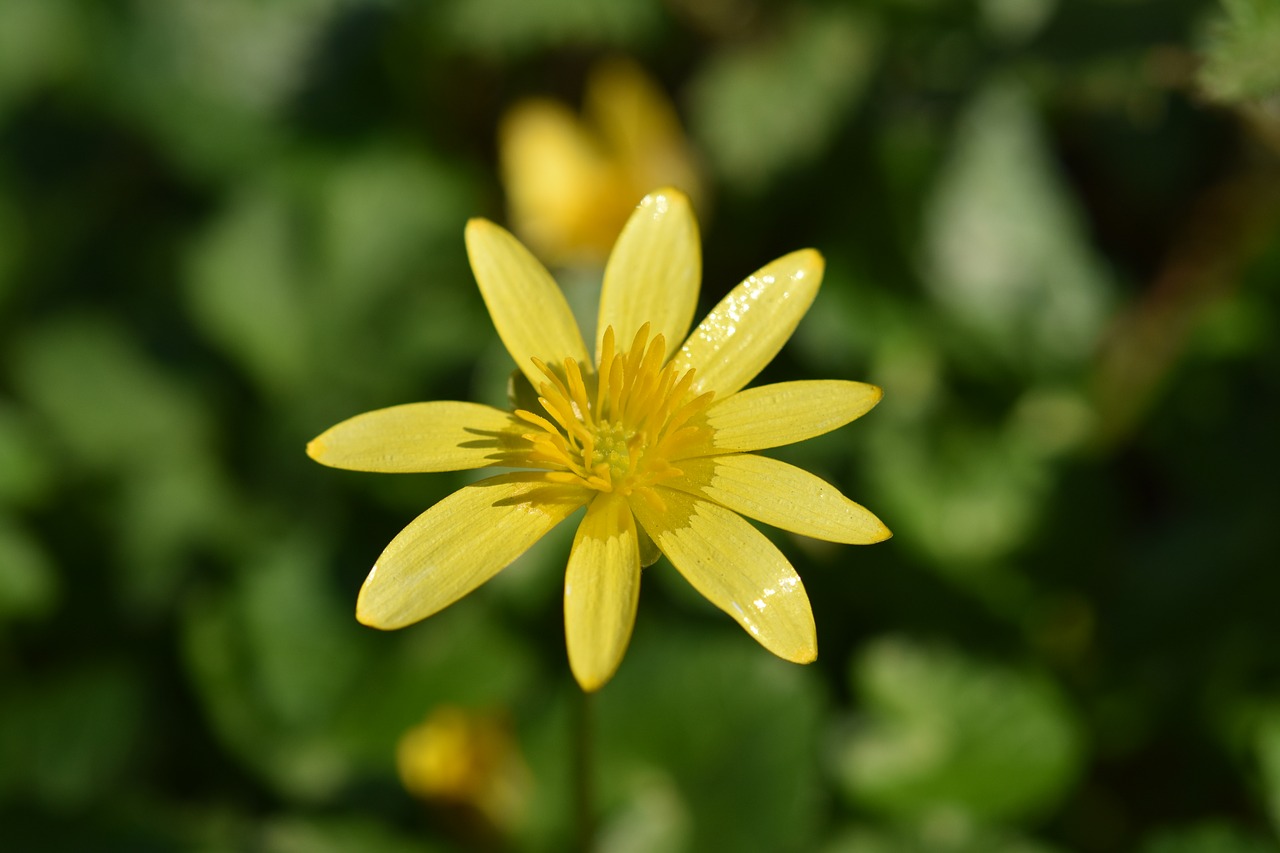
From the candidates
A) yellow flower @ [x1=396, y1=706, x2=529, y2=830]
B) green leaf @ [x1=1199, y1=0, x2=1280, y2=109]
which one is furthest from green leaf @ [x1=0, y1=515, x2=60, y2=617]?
green leaf @ [x1=1199, y1=0, x2=1280, y2=109]

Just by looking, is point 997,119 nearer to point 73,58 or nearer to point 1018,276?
point 1018,276

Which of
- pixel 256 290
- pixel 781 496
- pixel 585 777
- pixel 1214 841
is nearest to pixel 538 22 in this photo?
pixel 256 290

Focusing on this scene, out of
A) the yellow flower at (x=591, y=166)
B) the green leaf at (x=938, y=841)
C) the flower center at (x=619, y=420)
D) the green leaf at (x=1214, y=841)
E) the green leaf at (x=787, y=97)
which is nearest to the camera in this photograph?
the flower center at (x=619, y=420)

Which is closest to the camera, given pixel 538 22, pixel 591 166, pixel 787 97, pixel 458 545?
pixel 458 545

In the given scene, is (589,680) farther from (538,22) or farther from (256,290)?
(538,22)

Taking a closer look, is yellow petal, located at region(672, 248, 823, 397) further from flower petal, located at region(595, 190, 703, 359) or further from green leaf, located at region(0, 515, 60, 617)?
green leaf, located at region(0, 515, 60, 617)

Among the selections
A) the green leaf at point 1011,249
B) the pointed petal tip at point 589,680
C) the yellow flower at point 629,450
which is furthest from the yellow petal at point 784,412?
the green leaf at point 1011,249

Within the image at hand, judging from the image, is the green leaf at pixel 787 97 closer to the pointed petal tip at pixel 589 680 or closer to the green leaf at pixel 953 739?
the green leaf at pixel 953 739
